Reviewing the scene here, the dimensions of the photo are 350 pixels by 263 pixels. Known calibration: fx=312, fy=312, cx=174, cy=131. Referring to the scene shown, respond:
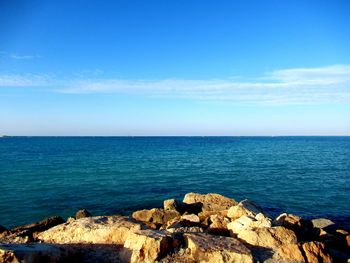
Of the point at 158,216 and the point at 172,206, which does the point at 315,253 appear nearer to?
the point at 158,216

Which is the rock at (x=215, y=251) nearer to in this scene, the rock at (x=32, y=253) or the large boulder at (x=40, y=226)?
the rock at (x=32, y=253)

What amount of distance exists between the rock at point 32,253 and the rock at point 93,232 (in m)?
2.06

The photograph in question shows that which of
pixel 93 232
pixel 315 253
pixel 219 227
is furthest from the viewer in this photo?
pixel 219 227

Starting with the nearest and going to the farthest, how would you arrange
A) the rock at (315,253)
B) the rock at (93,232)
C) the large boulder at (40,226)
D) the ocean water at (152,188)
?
the rock at (315,253) < the rock at (93,232) < the large boulder at (40,226) < the ocean water at (152,188)

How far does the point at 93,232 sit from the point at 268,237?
8004 millimetres

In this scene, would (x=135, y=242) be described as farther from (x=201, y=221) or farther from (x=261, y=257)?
(x=201, y=221)

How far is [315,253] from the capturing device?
13266mm

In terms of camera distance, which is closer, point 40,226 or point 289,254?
point 289,254

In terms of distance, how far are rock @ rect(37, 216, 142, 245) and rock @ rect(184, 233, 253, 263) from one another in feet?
10.7

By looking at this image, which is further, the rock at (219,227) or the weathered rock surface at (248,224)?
the rock at (219,227)

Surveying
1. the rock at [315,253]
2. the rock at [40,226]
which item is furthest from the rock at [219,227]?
the rock at [40,226]

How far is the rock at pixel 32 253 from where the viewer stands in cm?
1041

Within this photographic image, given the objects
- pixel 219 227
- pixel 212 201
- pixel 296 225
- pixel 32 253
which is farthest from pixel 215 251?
pixel 212 201

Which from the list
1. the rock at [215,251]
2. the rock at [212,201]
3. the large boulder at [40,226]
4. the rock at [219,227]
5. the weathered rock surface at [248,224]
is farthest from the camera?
the rock at [212,201]
